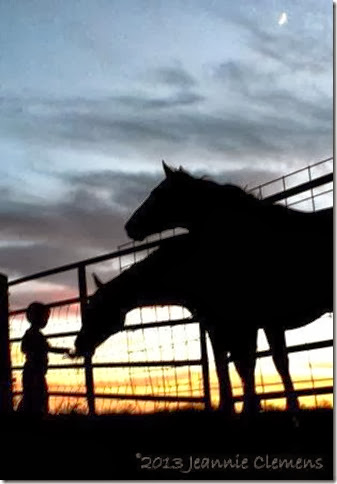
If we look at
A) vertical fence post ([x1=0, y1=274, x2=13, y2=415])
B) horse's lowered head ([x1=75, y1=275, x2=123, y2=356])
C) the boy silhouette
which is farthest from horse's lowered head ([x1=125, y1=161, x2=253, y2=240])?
vertical fence post ([x1=0, y1=274, x2=13, y2=415])

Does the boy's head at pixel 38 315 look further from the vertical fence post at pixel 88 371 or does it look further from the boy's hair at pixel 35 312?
the vertical fence post at pixel 88 371

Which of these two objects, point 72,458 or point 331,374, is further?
point 331,374

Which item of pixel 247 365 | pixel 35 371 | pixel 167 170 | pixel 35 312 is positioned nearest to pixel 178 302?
pixel 247 365

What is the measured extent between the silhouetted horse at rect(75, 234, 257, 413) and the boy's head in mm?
1418

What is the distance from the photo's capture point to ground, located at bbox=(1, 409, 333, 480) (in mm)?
3500

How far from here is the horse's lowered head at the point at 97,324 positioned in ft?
17.6

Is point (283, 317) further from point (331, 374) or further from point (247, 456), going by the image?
point (247, 456)

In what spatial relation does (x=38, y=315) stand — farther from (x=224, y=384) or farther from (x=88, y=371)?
(x=224, y=384)

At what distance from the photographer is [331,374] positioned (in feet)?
14.9

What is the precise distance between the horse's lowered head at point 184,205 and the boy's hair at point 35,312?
1.65 m

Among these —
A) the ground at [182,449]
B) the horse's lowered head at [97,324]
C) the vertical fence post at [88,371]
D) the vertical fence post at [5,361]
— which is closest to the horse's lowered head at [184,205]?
the horse's lowered head at [97,324]

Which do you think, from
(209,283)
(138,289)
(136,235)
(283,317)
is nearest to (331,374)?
(283,317)

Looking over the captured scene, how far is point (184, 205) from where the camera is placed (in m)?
5.29

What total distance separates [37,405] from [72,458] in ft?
7.92
